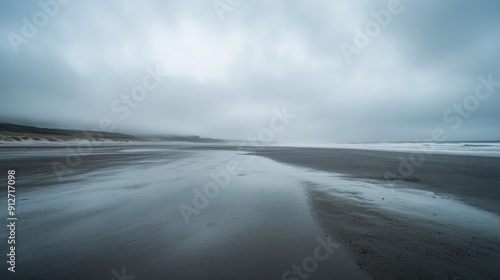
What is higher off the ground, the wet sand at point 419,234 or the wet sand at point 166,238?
the wet sand at point 419,234

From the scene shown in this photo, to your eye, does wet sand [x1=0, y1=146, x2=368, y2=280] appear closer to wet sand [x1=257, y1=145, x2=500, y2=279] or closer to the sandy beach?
the sandy beach

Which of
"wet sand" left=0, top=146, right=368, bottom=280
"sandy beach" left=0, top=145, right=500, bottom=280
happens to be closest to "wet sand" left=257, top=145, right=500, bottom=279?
"sandy beach" left=0, top=145, right=500, bottom=280

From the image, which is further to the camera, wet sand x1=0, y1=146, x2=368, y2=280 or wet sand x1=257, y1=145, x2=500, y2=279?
wet sand x1=257, y1=145, x2=500, y2=279

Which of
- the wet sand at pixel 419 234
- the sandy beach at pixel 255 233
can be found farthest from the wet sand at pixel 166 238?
the wet sand at pixel 419 234

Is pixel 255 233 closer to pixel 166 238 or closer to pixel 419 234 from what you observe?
pixel 166 238

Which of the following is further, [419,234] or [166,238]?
[419,234]

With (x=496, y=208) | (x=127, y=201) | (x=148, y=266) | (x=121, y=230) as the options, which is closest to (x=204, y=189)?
(x=127, y=201)

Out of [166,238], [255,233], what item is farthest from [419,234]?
[166,238]

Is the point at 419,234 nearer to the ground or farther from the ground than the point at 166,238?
farther from the ground

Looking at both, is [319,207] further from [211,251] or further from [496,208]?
[496,208]

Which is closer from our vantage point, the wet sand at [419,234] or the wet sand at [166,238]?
the wet sand at [166,238]

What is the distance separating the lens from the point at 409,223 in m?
5.51

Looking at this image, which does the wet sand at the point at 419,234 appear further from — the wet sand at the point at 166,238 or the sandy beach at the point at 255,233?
the wet sand at the point at 166,238

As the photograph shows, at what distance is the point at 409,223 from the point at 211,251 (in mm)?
5320
